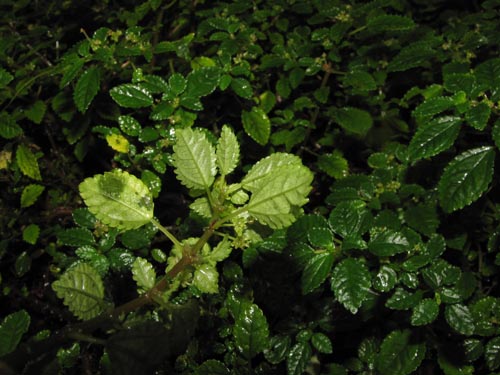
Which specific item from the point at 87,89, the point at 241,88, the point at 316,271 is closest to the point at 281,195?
the point at 316,271

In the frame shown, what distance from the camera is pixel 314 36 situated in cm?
195

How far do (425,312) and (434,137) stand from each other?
52 cm

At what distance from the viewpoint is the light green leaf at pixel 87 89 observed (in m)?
1.61

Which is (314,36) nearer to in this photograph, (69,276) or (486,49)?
(486,49)

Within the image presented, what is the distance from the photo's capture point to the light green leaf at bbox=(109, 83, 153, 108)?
1.57m

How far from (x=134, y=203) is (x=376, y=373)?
1053 millimetres

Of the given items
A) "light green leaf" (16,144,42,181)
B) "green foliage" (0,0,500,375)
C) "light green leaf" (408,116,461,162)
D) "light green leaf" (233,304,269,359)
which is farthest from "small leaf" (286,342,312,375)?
"light green leaf" (16,144,42,181)

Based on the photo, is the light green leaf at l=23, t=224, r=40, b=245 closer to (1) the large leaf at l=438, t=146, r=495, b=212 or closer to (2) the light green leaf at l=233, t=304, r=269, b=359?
(2) the light green leaf at l=233, t=304, r=269, b=359

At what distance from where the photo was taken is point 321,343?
4.86 ft

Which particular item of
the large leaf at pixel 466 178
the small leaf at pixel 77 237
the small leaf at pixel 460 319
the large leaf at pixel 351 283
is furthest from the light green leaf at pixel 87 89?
the small leaf at pixel 460 319

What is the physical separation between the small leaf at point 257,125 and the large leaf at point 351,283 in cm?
65

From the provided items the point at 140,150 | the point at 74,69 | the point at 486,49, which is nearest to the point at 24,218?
the point at 140,150

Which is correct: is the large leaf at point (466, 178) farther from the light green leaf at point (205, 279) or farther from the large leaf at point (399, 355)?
the light green leaf at point (205, 279)

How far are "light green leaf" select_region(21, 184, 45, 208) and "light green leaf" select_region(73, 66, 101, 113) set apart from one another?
50 cm
